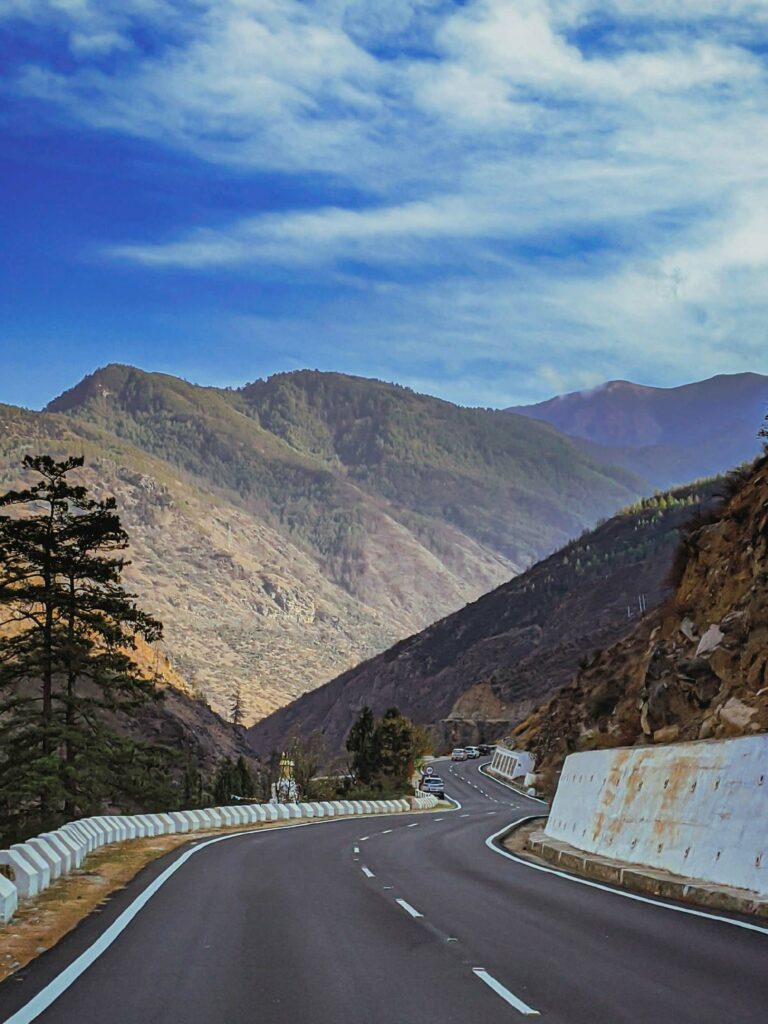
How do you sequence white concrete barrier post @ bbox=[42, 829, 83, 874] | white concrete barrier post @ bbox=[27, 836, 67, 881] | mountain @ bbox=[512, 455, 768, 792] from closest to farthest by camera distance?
white concrete barrier post @ bbox=[27, 836, 67, 881] < white concrete barrier post @ bbox=[42, 829, 83, 874] < mountain @ bbox=[512, 455, 768, 792]

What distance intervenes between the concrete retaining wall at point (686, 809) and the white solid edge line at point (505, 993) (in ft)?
16.6

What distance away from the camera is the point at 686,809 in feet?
54.7

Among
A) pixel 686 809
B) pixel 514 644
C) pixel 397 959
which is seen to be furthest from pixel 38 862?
pixel 514 644

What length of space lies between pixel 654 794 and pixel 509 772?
254ft

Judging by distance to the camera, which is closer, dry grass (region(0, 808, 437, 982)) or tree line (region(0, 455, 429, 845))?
dry grass (region(0, 808, 437, 982))

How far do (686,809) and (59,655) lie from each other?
92.3 ft

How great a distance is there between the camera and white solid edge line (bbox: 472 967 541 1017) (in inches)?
329

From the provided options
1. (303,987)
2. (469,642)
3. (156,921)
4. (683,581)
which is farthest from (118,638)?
(469,642)

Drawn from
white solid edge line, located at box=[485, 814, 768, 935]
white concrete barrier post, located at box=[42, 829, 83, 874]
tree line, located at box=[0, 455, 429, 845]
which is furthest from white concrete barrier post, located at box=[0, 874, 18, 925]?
tree line, located at box=[0, 455, 429, 845]

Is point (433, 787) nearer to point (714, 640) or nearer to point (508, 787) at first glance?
point (508, 787)

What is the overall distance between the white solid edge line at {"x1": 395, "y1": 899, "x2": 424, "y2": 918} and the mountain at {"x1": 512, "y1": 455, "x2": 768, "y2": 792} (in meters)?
9.62

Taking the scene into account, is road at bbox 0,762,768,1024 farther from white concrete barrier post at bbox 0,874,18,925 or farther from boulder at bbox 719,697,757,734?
boulder at bbox 719,697,757,734

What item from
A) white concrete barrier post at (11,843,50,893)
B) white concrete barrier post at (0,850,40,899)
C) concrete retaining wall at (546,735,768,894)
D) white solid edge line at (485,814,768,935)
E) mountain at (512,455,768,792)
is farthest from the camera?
mountain at (512,455,768,792)

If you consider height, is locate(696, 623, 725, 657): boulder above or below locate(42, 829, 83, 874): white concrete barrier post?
above
